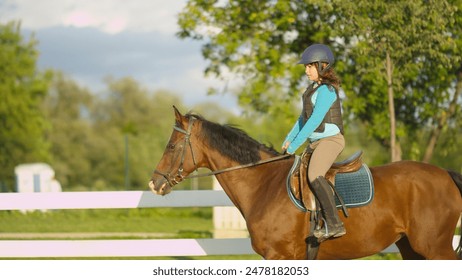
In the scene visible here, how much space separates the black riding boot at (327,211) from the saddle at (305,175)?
139 millimetres

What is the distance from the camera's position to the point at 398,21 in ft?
34.4

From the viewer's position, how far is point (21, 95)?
121 feet

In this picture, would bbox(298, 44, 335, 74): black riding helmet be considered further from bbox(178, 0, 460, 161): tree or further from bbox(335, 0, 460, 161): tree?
bbox(178, 0, 460, 161): tree

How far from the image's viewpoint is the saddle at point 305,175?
20.8 feet

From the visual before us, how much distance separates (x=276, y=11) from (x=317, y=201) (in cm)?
928

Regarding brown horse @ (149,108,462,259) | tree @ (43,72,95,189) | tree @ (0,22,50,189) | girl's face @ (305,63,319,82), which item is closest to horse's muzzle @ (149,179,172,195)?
brown horse @ (149,108,462,259)

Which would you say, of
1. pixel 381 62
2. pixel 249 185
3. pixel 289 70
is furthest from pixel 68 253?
pixel 289 70

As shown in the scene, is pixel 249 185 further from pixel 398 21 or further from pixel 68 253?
pixel 398 21

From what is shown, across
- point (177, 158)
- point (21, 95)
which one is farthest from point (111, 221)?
point (21, 95)

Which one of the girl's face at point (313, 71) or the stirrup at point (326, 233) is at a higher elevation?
the girl's face at point (313, 71)

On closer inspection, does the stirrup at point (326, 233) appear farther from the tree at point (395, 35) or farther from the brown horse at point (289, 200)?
the tree at point (395, 35)

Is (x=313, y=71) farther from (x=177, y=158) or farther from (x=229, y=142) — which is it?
(x=177, y=158)

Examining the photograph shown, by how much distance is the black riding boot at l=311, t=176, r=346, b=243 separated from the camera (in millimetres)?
6188

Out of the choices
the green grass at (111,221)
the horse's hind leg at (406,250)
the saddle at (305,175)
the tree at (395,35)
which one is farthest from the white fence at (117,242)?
the green grass at (111,221)
